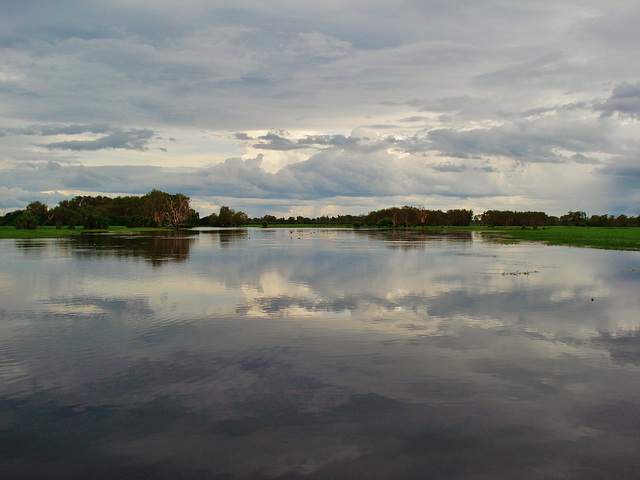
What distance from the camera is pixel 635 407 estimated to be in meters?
9.43

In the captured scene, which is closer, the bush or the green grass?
A: the green grass

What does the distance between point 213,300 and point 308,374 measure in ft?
36.5

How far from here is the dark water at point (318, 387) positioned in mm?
7566

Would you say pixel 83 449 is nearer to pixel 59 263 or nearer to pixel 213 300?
pixel 213 300

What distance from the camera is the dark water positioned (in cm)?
757

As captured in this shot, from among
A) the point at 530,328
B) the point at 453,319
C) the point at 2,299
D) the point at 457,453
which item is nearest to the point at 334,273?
the point at 453,319

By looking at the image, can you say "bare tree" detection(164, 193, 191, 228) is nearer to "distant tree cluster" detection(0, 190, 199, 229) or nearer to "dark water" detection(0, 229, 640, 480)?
"distant tree cluster" detection(0, 190, 199, 229)

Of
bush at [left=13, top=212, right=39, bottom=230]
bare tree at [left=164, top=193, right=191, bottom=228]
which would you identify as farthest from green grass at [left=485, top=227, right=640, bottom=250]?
bare tree at [left=164, top=193, right=191, bottom=228]

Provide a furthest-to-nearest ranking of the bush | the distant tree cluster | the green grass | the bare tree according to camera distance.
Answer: the bare tree
the distant tree cluster
the bush
the green grass

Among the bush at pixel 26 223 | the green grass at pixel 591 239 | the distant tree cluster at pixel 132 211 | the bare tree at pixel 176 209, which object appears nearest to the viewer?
the green grass at pixel 591 239

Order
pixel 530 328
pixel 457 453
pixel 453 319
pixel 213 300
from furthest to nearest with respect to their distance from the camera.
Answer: pixel 213 300, pixel 453 319, pixel 530 328, pixel 457 453

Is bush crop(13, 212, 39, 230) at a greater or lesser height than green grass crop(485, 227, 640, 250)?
greater

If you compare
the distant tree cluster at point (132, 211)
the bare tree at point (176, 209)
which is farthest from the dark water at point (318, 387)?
the bare tree at point (176, 209)

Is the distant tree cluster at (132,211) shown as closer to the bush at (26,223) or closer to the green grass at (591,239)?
the bush at (26,223)
